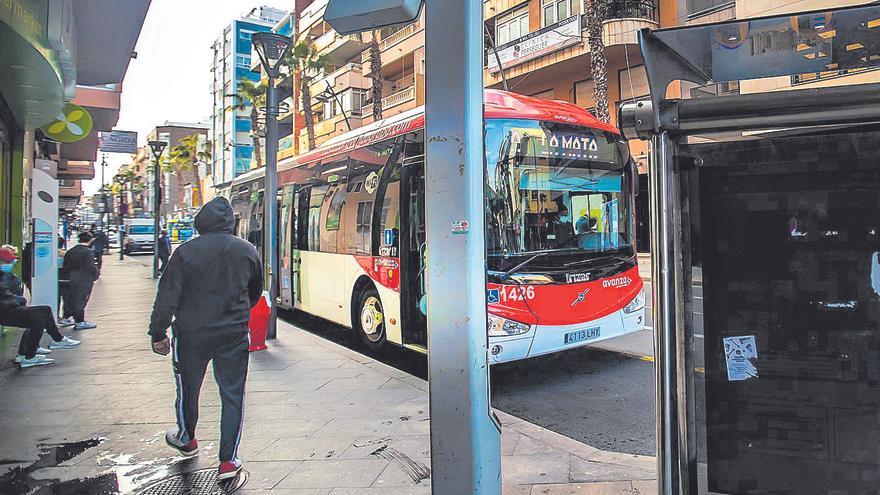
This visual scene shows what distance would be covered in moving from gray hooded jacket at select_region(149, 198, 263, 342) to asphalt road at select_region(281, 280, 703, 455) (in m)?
3.08

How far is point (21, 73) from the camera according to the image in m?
7.90

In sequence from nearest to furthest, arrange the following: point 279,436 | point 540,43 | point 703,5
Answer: point 279,436, point 703,5, point 540,43

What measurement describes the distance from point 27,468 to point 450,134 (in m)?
4.22

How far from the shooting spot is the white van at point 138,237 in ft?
143

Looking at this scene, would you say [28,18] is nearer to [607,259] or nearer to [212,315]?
[212,315]

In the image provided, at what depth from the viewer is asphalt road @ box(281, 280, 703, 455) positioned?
5.42 m

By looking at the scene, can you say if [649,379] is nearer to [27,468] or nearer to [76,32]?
[27,468]

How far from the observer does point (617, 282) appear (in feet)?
24.1

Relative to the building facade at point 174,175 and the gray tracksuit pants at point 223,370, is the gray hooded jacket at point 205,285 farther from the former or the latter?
the building facade at point 174,175

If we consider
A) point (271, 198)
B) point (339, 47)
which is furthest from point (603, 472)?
point (339, 47)

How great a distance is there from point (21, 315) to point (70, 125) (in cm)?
642

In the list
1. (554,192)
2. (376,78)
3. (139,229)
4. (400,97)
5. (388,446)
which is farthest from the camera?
(139,229)

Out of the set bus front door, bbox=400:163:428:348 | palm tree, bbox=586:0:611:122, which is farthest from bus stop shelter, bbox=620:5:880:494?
palm tree, bbox=586:0:611:122

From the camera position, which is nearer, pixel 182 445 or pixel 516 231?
pixel 182 445
